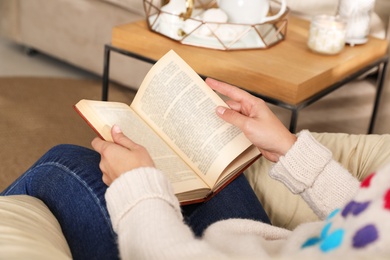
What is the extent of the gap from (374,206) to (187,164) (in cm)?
50

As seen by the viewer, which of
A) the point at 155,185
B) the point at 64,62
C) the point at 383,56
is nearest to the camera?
the point at 155,185

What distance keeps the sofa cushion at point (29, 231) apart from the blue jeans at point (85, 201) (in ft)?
0.10

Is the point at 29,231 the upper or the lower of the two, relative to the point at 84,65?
upper

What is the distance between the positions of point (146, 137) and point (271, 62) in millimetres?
545

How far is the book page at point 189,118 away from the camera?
949mm

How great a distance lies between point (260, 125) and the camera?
0.92 metres

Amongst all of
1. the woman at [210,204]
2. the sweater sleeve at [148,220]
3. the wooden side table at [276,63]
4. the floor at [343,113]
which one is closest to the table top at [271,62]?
the wooden side table at [276,63]

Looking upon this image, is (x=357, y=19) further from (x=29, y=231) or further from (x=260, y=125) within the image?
(x=29, y=231)

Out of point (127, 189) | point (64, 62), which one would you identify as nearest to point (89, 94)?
point (64, 62)

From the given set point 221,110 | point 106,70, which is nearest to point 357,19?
point 106,70

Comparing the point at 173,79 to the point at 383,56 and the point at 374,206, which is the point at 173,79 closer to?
the point at 374,206

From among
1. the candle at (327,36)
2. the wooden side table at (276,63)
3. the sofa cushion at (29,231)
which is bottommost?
the wooden side table at (276,63)

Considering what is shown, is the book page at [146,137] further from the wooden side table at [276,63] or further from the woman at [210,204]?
the wooden side table at [276,63]

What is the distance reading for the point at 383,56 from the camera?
169 cm
